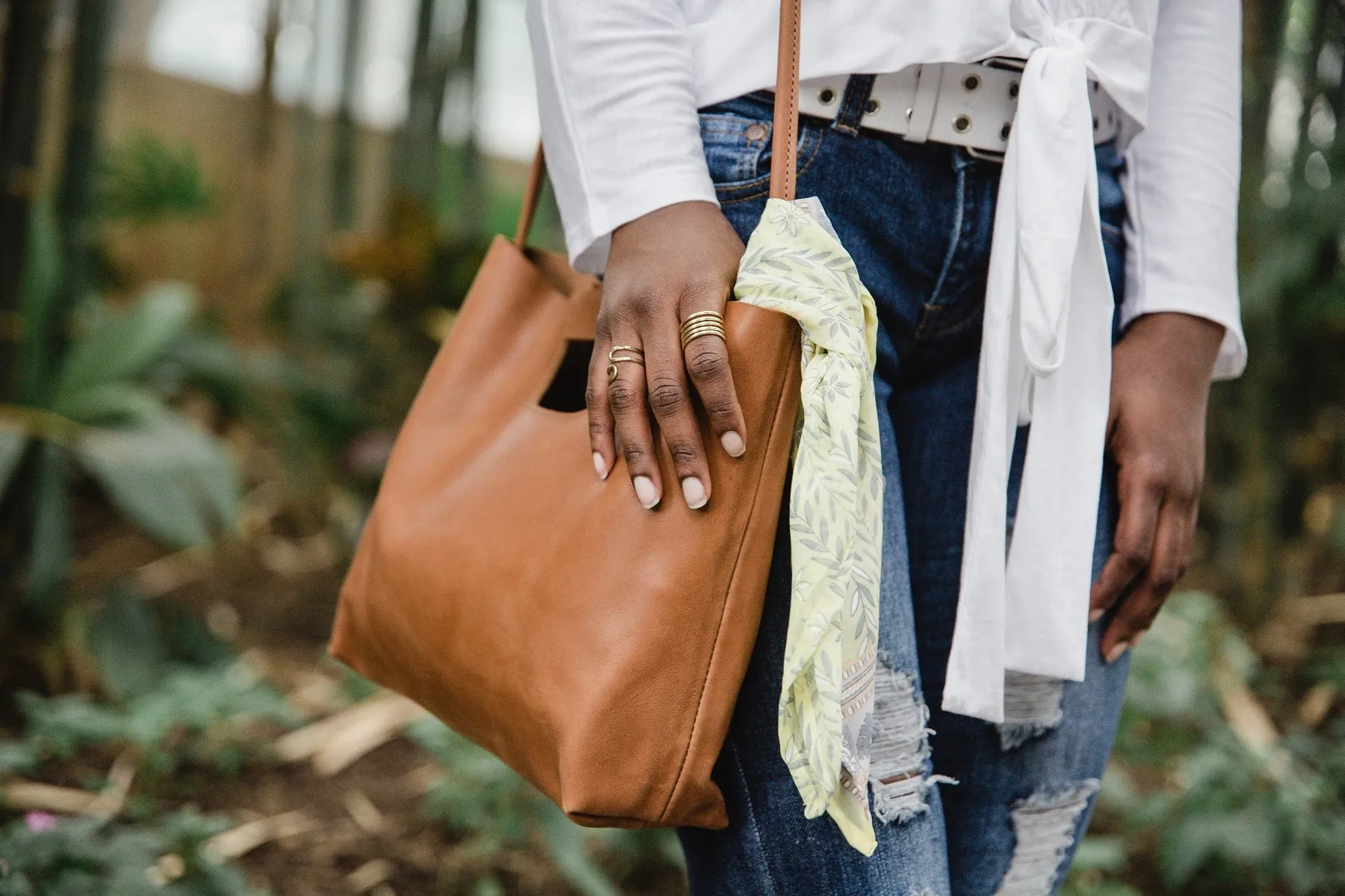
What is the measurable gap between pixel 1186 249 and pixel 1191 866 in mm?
1116

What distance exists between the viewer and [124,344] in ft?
7.70

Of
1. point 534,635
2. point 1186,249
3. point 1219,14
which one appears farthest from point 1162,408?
point 534,635

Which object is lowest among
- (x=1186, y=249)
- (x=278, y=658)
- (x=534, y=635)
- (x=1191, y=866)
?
(x=278, y=658)

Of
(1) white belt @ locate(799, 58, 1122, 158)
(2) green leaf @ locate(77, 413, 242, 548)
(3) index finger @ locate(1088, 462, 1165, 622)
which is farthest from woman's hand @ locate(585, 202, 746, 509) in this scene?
(2) green leaf @ locate(77, 413, 242, 548)

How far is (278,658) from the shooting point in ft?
8.11

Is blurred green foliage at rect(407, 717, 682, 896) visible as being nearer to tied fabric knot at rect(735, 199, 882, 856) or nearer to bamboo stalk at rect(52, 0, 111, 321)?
tied fabric knot at rect(735, 199, 882, 856)

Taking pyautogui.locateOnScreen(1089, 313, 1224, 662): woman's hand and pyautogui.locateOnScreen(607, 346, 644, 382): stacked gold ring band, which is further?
pyautogui.locateOnScreen(1089, 313, 1224, 662): woman's hand

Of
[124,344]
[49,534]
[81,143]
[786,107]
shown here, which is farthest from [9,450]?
[786,107]

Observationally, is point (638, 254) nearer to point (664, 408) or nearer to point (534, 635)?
point (664, 408)

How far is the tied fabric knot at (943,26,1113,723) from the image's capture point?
0.74 meters

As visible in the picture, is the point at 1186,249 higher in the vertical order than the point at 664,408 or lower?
higher

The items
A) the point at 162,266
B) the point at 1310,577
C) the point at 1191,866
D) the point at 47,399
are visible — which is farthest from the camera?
the point at 162,266

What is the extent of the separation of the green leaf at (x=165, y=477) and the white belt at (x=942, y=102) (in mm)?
1678

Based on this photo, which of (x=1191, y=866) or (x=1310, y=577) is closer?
(x=1191, y=866)
